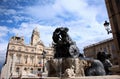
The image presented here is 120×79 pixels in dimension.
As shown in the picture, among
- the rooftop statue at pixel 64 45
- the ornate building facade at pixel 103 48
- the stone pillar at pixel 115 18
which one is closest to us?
the stone pillar at pixel 115 18

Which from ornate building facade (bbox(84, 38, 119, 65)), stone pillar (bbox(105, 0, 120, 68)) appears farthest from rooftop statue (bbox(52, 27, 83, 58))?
ornate building facade (bbox(84, 38, 119, 65))

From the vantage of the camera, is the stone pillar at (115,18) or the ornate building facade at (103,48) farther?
the ornate building facade at (103,48)

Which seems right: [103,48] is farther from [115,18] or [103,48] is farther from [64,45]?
[115,18]

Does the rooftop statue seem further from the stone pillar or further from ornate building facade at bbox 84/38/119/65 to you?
ornate building facade at bbox 84/38/119/65

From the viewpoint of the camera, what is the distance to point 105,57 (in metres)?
14.0

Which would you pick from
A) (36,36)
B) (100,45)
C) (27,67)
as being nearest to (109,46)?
(100,45)

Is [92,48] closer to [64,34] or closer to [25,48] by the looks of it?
[25,48]

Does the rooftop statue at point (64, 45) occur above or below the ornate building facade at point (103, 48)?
below

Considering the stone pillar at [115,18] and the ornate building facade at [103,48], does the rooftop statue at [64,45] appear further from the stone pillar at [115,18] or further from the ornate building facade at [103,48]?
the ornate building facade at [103,48]

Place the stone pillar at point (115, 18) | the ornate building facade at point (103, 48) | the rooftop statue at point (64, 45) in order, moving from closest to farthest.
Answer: the stone pillar at point (115, 18) → the rooftop statue at point (64, 45) → the ornate building facade at point (103, 48)

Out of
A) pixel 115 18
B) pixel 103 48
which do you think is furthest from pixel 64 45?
pixel 103 48

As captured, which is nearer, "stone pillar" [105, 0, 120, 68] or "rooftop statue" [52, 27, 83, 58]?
"stone pillar" [105, 0, 120, 68]

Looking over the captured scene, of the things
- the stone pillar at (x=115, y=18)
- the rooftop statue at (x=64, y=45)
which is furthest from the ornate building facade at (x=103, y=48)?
the stone pillar at (x=115, y=18)

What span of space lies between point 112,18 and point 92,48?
4439cm
